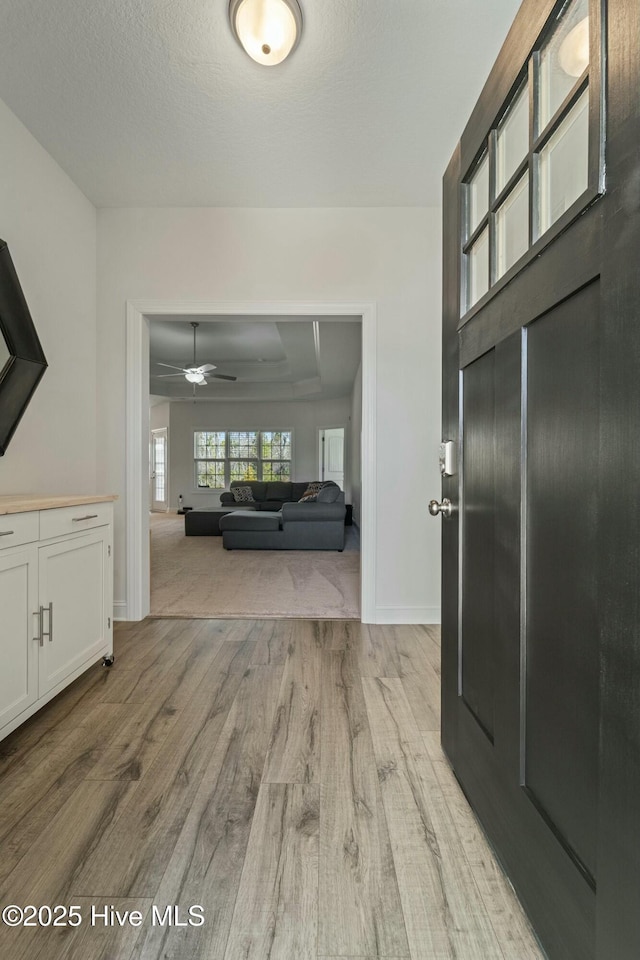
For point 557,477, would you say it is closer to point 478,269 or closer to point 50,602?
point 478,269

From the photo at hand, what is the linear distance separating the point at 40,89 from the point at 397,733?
3134 mm

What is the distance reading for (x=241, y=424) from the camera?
1122 cm

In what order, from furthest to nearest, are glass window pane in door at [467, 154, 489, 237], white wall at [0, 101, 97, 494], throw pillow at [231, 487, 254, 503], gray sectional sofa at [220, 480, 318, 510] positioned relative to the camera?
gray sectional sofa at [220, 480, 318, 510] → throw pillow at [231, 487, 254, 503] → white wall at [0, 101, 97, 494] → glass window pane in door at [467, 154, 489, 237]

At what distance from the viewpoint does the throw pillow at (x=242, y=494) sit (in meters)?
9.16

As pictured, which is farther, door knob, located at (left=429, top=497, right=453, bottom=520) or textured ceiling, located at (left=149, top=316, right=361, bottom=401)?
textured ceiling, located at (left=149, top=316, right=361, bottom=401)

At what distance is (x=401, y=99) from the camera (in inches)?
86.5

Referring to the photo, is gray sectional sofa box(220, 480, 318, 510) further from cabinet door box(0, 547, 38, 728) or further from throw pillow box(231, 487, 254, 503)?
cabinet door box(0, 547, 38, 728)

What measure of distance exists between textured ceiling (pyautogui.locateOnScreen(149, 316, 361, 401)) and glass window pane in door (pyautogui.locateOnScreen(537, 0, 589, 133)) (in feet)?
7.43

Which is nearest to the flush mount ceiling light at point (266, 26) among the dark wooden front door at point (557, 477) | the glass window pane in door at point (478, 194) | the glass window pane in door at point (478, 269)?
the dark wooden front door at point (557, 477)

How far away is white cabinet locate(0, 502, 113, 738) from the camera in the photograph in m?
1.67

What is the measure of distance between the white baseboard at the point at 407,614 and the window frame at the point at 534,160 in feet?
6.99

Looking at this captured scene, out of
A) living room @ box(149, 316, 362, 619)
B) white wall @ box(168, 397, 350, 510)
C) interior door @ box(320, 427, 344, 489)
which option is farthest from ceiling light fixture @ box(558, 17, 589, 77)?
white wall @ box(168, 397, 350, 510)

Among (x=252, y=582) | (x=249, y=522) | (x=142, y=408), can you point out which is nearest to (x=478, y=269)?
(x=142, y=408)

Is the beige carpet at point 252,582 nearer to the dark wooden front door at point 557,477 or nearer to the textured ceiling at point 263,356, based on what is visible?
the textured ceiling at point 263,356
